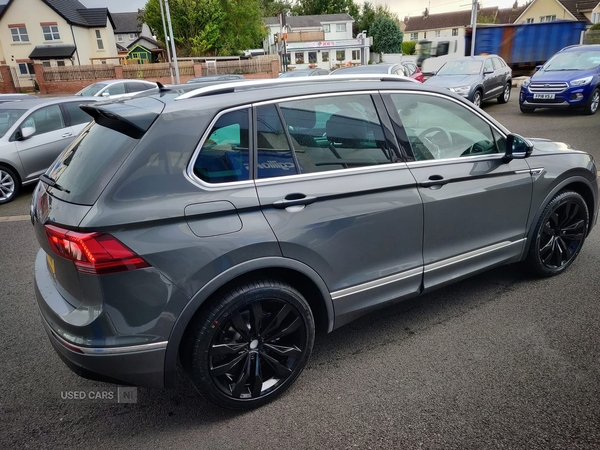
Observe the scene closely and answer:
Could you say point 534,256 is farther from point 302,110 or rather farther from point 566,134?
point 566,134

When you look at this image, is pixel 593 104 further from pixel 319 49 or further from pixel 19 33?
pixel 319 49

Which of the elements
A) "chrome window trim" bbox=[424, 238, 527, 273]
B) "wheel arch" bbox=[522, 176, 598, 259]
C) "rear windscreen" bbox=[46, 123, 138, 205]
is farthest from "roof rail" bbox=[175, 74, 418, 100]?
"wheel arch" bbox=[522, 176, 598, 259]

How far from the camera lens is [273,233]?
249cm

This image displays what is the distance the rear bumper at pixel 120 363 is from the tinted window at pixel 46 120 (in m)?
6.95

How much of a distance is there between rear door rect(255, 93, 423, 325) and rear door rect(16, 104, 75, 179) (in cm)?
680

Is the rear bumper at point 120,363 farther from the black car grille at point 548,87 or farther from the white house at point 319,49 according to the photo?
the white house at point 319,49

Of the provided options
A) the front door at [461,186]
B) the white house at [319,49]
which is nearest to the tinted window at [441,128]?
the front door at [461,186]

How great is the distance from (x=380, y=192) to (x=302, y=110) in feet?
2.31

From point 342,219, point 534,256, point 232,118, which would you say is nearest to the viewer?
point 232,118

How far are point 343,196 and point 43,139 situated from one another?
723cm

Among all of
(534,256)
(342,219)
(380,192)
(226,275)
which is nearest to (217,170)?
(226,275)

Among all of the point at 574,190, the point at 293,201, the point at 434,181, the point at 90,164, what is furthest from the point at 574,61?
the point at 90,164

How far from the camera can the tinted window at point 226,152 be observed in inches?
95.8

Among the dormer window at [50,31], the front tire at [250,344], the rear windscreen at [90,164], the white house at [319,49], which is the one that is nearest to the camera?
the rear windscreen at [90,164]
